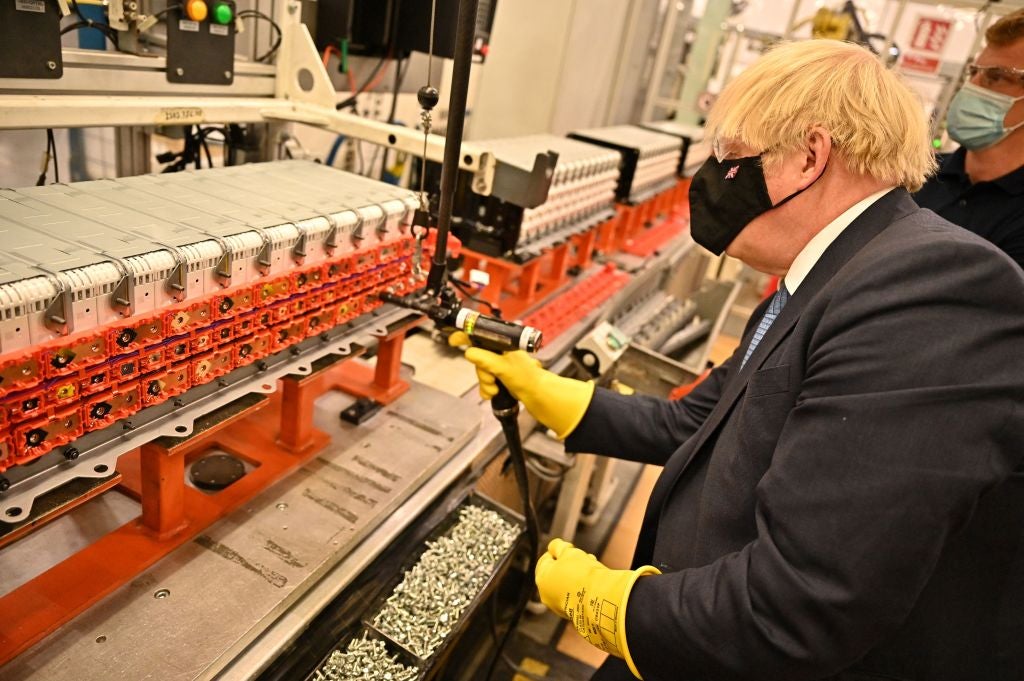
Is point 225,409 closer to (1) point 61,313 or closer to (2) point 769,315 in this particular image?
(1) point 61,313

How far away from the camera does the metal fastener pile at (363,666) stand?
1.45 m

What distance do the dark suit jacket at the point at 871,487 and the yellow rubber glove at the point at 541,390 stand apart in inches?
20.8

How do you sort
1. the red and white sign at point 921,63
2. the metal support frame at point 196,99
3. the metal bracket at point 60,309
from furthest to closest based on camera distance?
the red and white sign at point 921,63
the metal support frame at point 196,99
the metal bracket at point 60,309

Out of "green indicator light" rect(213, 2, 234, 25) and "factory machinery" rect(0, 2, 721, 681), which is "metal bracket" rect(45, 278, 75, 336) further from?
"green indicator light" rect(213, 2, 234, 25)

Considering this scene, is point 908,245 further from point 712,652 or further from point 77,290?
point 77,290

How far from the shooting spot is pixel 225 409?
133cm

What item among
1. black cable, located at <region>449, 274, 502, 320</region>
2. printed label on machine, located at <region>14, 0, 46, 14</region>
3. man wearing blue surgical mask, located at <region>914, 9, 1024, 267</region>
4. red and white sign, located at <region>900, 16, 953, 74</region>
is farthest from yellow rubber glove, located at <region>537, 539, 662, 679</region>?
red and white sign, located at <region>900, 16, 953, 74</region>

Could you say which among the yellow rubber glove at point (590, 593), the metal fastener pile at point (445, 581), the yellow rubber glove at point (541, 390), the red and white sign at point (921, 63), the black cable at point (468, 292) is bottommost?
the metal fastener pile at point (445, 581)

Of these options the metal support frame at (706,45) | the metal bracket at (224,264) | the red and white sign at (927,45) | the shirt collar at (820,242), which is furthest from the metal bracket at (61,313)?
the red and white sign at (927,45)

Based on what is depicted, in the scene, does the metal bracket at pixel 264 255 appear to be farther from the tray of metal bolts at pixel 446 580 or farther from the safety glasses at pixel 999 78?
the safety glasses at pixel 999 78

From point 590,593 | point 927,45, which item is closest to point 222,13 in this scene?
point 590,593

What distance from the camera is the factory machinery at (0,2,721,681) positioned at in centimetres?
107

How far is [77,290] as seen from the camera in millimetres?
1012

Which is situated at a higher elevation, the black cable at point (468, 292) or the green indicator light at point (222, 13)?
the green indicator light at point (222, 13)
